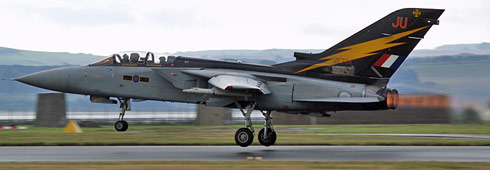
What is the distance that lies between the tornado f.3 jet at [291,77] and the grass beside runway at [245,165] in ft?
14.2

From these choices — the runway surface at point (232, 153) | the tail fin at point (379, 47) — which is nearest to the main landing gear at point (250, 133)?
the runway surface at point (232, 153)

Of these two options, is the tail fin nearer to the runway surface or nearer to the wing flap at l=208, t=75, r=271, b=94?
the wing flap at l=208, t=75, r=271, b=94

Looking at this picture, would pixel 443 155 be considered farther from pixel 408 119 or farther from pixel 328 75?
pixel 408 119

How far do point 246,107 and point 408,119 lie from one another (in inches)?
1288

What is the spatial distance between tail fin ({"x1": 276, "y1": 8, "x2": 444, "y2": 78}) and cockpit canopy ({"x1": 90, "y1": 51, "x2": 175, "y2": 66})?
469cm

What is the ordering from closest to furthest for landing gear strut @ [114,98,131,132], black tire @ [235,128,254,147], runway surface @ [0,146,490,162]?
runway surface @ [0,146,490,162], black tire @ [235,128,254,147], landing gear strut @ [114,98,131,132]

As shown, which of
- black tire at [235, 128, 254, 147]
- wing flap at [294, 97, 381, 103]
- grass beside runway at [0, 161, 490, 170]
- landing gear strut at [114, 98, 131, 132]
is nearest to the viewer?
grass beside runway at [0, 161, 490, 170]

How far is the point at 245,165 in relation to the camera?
13984mm

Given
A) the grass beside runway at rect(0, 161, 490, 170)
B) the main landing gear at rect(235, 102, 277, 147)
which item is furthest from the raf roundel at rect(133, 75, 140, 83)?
the grass beside runway at rect(0, 161, 490, 170)

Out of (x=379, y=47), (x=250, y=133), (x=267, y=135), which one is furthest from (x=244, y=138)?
(x=379, y=47)

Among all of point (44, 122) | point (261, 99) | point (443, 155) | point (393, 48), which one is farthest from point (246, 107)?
point (44, 122)

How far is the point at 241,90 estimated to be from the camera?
19109 mm

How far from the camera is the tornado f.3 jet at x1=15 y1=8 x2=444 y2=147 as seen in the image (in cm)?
1886

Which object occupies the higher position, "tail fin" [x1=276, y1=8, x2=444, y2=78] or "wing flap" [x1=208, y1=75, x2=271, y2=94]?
"tail fin" [x1=276, y1=8, x2=444, y2=78]
